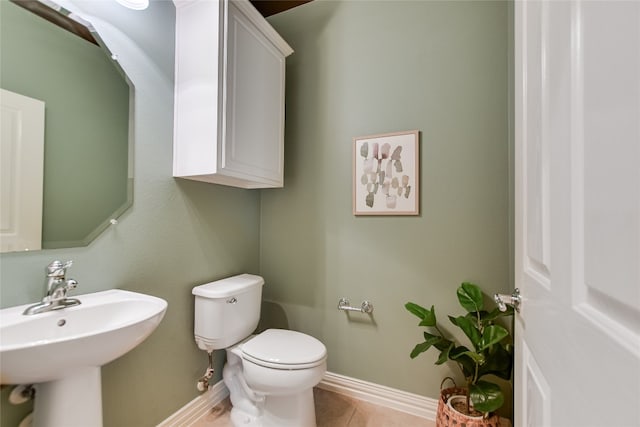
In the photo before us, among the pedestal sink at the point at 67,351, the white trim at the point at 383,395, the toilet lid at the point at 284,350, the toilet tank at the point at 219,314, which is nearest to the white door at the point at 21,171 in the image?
the pedestal sink at the point at 67,351

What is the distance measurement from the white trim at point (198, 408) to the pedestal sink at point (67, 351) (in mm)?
592

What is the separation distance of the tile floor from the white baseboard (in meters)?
0.03

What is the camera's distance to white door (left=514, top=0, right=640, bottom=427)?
0.92 feet

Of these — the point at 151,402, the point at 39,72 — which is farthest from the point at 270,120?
the point at 151,402

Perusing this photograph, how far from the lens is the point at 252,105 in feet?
5.07

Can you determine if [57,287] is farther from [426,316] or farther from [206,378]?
[426,316]

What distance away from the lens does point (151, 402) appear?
51.7 inches

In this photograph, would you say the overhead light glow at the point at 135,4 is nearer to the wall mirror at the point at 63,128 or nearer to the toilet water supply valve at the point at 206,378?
the wall mirror at the point at 63,128

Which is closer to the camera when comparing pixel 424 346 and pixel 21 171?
pixel 21 171

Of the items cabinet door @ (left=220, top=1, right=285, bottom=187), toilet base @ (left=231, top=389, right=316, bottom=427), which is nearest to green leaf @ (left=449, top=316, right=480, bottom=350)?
toilet base @ (left=231, top=389, right=316, bottom=427)

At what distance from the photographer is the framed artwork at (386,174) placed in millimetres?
1624

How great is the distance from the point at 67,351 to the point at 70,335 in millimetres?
207

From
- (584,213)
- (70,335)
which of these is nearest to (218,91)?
(70,335)

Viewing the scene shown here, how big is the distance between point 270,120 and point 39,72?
3.32ft
